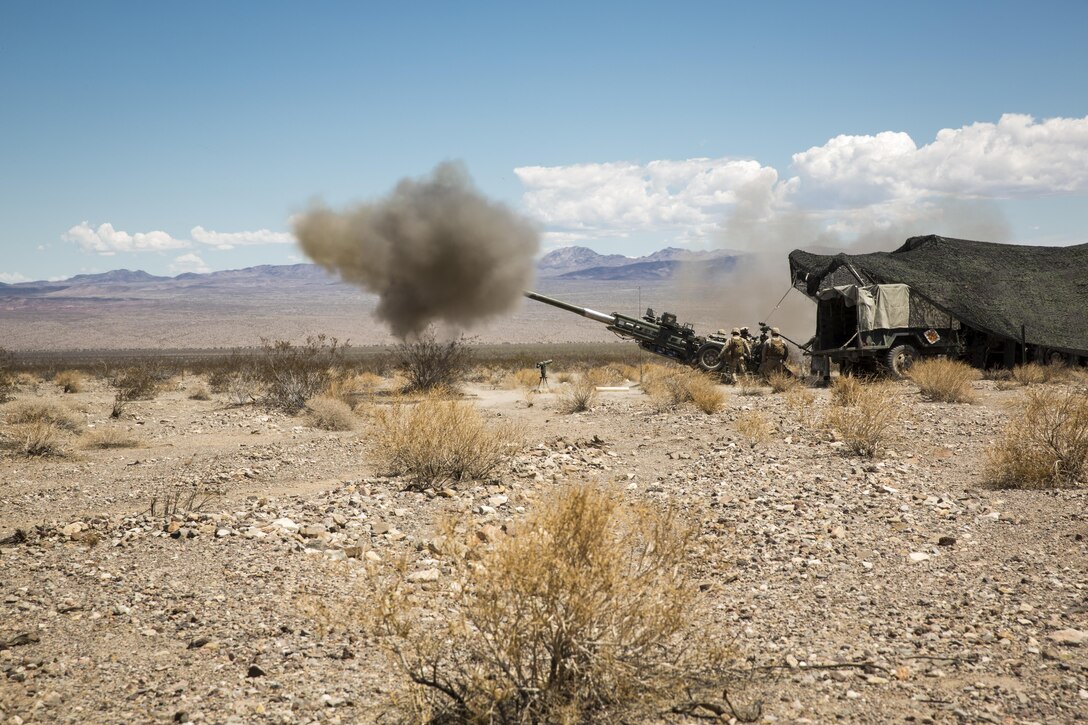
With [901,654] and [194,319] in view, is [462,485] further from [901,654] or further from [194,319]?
[194,319]

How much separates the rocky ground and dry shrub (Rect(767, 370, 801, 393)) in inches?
334

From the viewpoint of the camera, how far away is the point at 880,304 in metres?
23.1

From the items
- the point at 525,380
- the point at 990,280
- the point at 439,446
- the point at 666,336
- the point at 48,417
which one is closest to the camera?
the point at 439,446

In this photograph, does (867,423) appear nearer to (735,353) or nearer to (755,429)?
(755,429)

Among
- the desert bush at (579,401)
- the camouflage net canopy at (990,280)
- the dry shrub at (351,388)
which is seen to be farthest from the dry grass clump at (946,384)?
the dry shrub at (351,388)

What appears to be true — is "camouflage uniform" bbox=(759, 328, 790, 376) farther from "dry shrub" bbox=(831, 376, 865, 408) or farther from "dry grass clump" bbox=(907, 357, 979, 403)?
"dry shrub" bbox=(831, 376, 865, 408)

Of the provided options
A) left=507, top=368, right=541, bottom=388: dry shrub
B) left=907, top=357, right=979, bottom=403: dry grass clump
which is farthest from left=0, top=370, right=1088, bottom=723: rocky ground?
left=507, top=368, right=541, bottom=388: dry shrub

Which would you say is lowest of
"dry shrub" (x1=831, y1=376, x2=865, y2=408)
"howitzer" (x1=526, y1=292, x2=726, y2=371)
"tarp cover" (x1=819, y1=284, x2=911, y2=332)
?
"dry shrub" (x1=831, y1=376, x2=865, y2=408)

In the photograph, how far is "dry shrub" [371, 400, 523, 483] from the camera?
10.4 m

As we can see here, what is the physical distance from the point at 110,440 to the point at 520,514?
9.34 metres

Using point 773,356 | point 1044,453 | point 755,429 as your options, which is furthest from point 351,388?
point 1044,453

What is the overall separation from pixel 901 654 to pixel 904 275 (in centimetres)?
2139

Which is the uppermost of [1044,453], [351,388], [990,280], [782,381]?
[990,280]

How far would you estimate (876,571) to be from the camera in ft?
22.3
